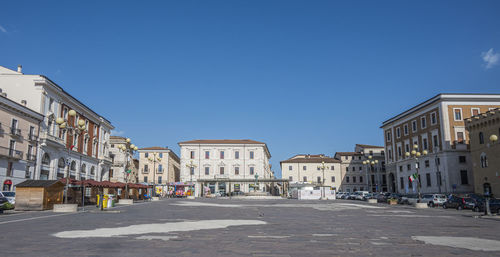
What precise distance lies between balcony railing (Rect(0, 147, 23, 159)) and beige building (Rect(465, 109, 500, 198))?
51.7 meters

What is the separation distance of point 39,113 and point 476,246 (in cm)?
4117

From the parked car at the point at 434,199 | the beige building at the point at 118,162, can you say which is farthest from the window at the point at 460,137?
the beige building at the point at 118,162

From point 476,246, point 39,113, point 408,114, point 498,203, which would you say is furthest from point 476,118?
point 39,113

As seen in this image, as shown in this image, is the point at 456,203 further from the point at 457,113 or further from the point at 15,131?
the point at 15,131

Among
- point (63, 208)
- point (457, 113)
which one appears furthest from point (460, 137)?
point (63, 208)

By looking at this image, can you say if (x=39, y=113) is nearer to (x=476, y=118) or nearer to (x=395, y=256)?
(x=395, y=256)

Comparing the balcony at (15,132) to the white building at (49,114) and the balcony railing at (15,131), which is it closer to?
the balcony railing at (15,131)

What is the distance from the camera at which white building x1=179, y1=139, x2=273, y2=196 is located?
8062 centimetres

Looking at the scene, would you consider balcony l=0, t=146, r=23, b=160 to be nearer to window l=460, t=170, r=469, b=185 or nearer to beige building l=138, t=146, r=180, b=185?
beige building l=138, t=146, r=180, b=185

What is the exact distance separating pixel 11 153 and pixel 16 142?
1442 millimetres

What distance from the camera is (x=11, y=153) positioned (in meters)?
33.8

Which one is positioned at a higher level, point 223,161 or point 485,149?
point 223,161

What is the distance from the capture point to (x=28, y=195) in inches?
899

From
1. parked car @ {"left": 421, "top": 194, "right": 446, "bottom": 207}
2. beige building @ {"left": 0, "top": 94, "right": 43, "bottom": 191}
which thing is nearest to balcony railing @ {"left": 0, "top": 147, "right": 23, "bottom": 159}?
beige building @ {"left": 0, "top": 94, "right": 43, "bottom": 191}
